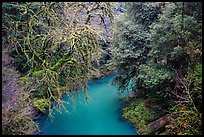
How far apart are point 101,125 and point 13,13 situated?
7.14 m

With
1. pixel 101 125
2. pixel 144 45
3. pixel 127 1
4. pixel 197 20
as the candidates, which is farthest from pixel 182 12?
pixel 101 125

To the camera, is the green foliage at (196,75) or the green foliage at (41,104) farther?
the green foliage at (41,104)

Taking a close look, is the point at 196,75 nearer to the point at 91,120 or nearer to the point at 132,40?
the point at 132,40

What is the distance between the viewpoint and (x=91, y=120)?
475 inches

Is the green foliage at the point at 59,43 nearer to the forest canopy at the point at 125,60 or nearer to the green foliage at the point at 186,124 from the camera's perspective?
the forest canopy at the point at 125,60

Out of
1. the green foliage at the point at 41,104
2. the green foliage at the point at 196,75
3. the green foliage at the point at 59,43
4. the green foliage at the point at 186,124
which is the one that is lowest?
the green foliage at the point at 186,124

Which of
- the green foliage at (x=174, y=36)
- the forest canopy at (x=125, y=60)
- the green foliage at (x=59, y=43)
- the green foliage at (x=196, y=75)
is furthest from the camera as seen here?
the green foliage at (x=59, y=43)

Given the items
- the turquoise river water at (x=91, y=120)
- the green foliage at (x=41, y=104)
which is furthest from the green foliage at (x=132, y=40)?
the green foliage at (x=41, y=104)

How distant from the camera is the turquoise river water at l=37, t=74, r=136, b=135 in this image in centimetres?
1093

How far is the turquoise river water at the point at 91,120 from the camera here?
1093 cm

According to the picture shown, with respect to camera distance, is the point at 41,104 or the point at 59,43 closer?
the point at 59,43

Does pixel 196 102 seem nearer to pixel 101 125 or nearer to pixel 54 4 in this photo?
pixel 101 125

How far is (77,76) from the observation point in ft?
37.4

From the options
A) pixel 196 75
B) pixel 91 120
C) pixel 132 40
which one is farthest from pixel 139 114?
pixel 132 40
